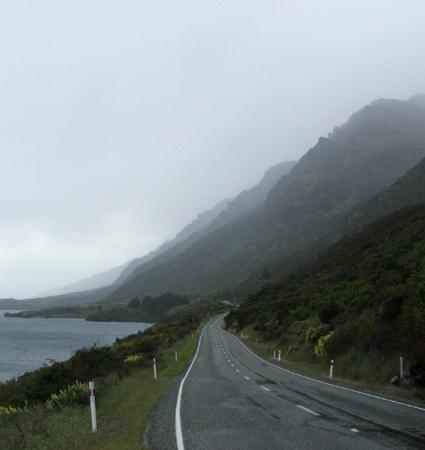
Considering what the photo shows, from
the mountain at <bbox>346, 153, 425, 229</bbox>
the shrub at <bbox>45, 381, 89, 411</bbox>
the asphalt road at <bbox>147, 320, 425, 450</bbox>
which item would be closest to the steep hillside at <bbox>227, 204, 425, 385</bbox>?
the asphalt road at <bbox>147, 320, 425, 450</bbox>

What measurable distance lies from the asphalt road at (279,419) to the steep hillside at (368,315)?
136 inches

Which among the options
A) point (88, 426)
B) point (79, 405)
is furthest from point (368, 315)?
point (88, 426)

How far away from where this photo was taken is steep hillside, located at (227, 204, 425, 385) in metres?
20.0

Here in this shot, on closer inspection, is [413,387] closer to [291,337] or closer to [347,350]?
[347,350]

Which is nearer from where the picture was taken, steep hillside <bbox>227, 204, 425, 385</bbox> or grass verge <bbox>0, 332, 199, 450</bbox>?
grass verge <bbox>0, 332, 199, 450</bbox>

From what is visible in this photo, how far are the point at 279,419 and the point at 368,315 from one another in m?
15.3

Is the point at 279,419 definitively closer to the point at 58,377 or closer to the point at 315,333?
the point at 58,377

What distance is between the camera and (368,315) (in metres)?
25.3

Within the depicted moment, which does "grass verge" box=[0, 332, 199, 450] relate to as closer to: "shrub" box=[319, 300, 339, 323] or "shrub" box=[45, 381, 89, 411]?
"shrub" box=[45, 381, 89, 411]

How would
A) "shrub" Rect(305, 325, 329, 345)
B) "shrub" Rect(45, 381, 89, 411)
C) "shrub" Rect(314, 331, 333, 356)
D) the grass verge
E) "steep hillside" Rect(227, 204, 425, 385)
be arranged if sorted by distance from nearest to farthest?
1. the grass verge
2. "shrub" Rect(45, 381, 89, 411)
3. "steep hillside" Rect(227, 204, 425, 385)
4. "shrub" Rect(314, 331, 333, 356)
5. "shrub" Rect(305, 325, 329, 345)

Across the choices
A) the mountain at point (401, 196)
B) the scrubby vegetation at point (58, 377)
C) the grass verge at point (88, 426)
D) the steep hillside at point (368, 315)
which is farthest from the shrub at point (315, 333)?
the mountain at point (401, 196)

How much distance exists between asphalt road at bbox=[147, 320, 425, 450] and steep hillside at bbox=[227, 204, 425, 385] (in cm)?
346

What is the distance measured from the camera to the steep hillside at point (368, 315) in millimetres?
19969

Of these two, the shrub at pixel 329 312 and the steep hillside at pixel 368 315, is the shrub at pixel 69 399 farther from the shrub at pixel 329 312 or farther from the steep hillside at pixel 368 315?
the shrub at pixel 329 312
